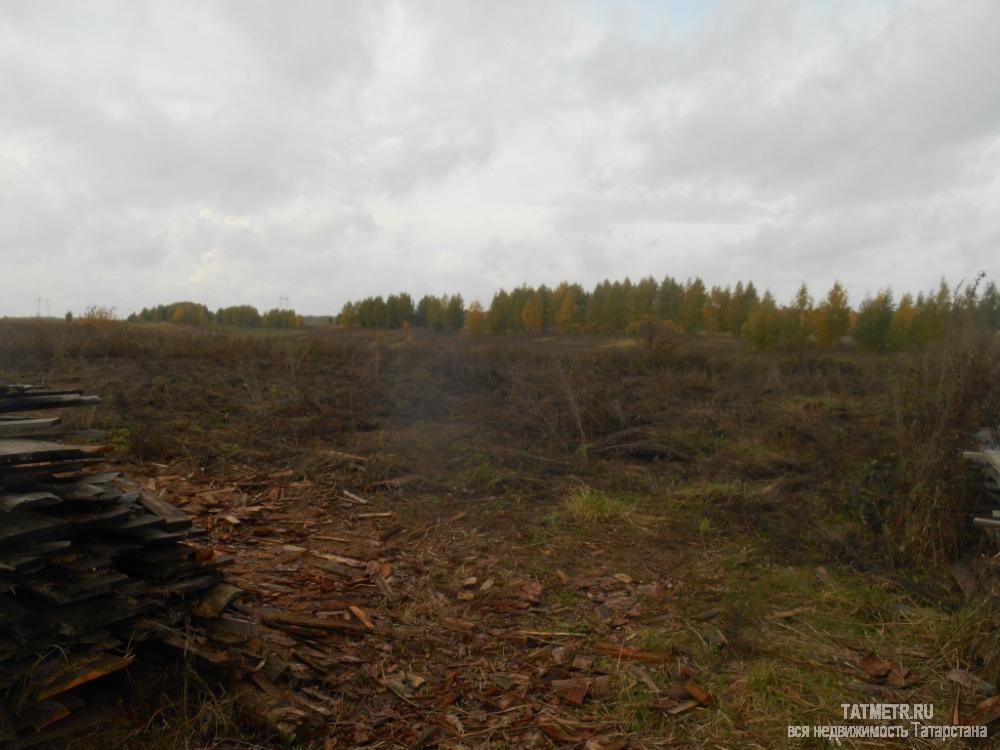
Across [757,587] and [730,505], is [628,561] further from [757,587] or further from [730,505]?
[730,505]

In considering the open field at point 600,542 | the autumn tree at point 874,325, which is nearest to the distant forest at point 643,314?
the autumn tree at point 874,325

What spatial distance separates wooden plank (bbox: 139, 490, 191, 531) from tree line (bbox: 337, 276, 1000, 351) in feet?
63.5

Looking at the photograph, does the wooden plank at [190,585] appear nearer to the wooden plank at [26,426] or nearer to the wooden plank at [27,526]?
the wooden plank at [27,526]

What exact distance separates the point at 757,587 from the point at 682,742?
212 cm

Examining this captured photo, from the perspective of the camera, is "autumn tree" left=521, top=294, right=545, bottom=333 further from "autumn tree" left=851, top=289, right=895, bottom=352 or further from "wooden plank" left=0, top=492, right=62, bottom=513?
"wooden plank" left=0, top=492, right=62, bottom=513

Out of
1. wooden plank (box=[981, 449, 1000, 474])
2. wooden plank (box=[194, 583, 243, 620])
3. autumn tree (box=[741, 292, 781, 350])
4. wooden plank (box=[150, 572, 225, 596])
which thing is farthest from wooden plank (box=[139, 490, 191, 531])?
autumn tree (box=[741, 292, 781, 350])

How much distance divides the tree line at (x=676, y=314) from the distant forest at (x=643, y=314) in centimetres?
5

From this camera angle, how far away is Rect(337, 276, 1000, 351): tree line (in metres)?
29.2

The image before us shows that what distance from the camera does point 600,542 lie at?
20.0 ft

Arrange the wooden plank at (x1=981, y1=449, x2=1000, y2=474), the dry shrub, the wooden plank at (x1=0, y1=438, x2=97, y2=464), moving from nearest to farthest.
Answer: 1. the wooden plank at (x1=0, y1=438, x2=97, y2=464)
2. the wooden plank at (x1=981, y1=449, x2=1000, y2=474)
3. the dry shrub

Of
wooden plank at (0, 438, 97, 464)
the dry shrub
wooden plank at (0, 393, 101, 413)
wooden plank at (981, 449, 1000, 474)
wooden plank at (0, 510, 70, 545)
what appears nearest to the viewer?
wooden plank at (0, 510, 70, 545)


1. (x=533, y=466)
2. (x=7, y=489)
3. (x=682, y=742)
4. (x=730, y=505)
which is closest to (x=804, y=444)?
(x=730, y=505)

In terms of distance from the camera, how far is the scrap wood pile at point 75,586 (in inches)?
107

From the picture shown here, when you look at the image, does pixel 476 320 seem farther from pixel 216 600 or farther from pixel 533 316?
pixel 216 600
